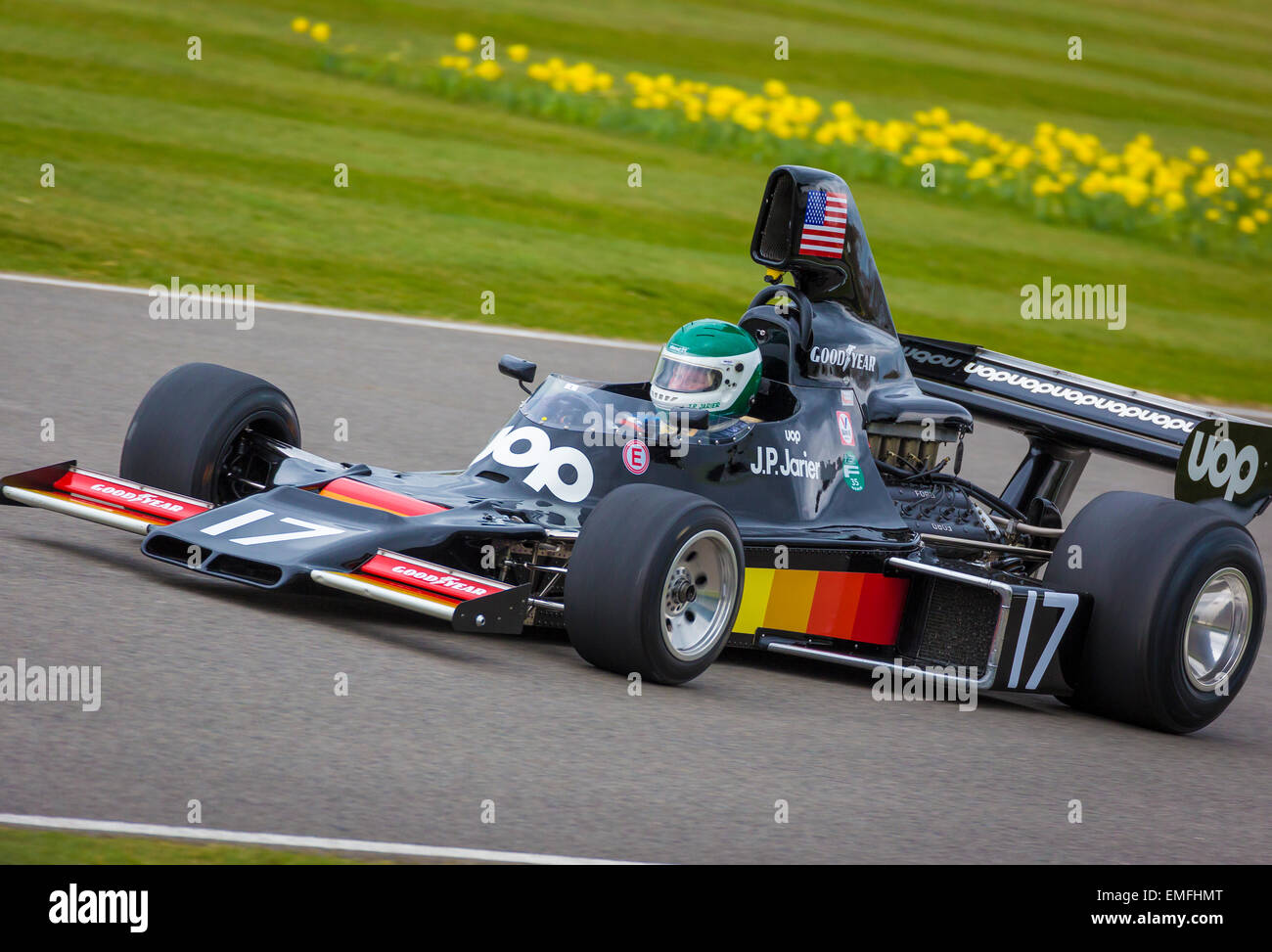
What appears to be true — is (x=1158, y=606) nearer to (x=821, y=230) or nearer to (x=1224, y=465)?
(x=1224, y=465)

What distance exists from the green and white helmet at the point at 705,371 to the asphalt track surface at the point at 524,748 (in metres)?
1.06

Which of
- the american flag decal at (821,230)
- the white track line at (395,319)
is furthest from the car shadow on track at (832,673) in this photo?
the white track line at (395,319)

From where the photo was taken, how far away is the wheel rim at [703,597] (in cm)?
642

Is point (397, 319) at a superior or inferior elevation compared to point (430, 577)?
superior

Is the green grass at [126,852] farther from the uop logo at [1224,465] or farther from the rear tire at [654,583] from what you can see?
the uop logo at [1224,465]

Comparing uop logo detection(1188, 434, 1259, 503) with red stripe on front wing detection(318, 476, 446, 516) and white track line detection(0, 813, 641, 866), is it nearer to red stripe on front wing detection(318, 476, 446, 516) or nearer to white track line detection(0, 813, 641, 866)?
red stripe on front wing detection(318, 476, 446, 516)

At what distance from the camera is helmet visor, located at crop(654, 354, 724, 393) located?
7219 millimetres

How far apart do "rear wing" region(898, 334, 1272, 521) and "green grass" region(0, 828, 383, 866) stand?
471cm

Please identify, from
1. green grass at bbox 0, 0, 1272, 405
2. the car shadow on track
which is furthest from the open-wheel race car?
green grass at bbox 0, 0, 1272, 405

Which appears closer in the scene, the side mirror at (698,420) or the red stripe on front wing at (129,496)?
the red stripe on front wing at (129,496)

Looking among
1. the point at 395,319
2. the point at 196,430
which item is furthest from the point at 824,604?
the point at 395,319

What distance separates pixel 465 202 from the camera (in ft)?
57.1

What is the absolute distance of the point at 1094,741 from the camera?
271 inches

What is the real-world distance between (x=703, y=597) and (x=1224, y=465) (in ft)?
8.94
